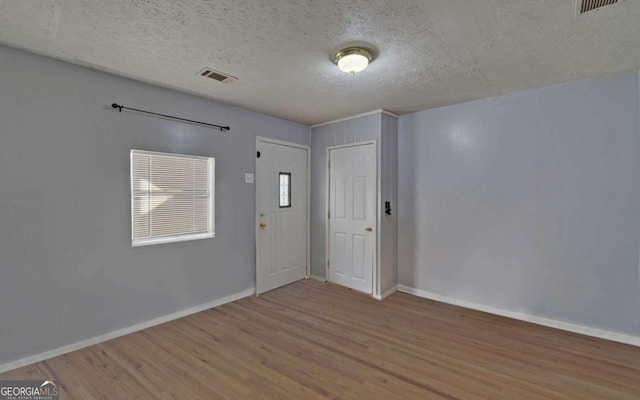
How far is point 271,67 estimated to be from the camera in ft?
8.56

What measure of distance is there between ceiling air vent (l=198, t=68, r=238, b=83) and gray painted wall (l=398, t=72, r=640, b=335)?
2.45m

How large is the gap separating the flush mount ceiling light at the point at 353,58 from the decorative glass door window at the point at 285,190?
2266mm

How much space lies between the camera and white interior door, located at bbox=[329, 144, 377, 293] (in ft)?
13.2

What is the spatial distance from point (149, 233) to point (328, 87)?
95.9 inches

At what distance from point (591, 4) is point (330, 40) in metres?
1.60

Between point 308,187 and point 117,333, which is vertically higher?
point 308,187

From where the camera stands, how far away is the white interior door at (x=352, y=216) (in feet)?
13.2

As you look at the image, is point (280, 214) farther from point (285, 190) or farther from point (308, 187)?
point (308, 187)

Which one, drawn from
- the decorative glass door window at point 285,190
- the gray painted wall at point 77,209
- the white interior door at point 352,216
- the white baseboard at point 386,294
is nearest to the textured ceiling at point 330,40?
the gray painted wall at point 77,209

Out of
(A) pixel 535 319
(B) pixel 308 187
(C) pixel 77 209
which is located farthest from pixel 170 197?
(A) pixel 535 319

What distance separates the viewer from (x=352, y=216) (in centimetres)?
426

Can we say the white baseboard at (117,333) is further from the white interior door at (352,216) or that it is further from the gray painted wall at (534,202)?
the gray painted wall at (534,202)

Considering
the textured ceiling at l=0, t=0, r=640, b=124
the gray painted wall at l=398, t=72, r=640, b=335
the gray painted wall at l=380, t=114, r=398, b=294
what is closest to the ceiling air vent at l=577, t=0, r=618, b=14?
the textured ceiling at l=0, t=0, r=640, b=124

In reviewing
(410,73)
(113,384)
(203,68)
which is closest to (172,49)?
(203,68)
